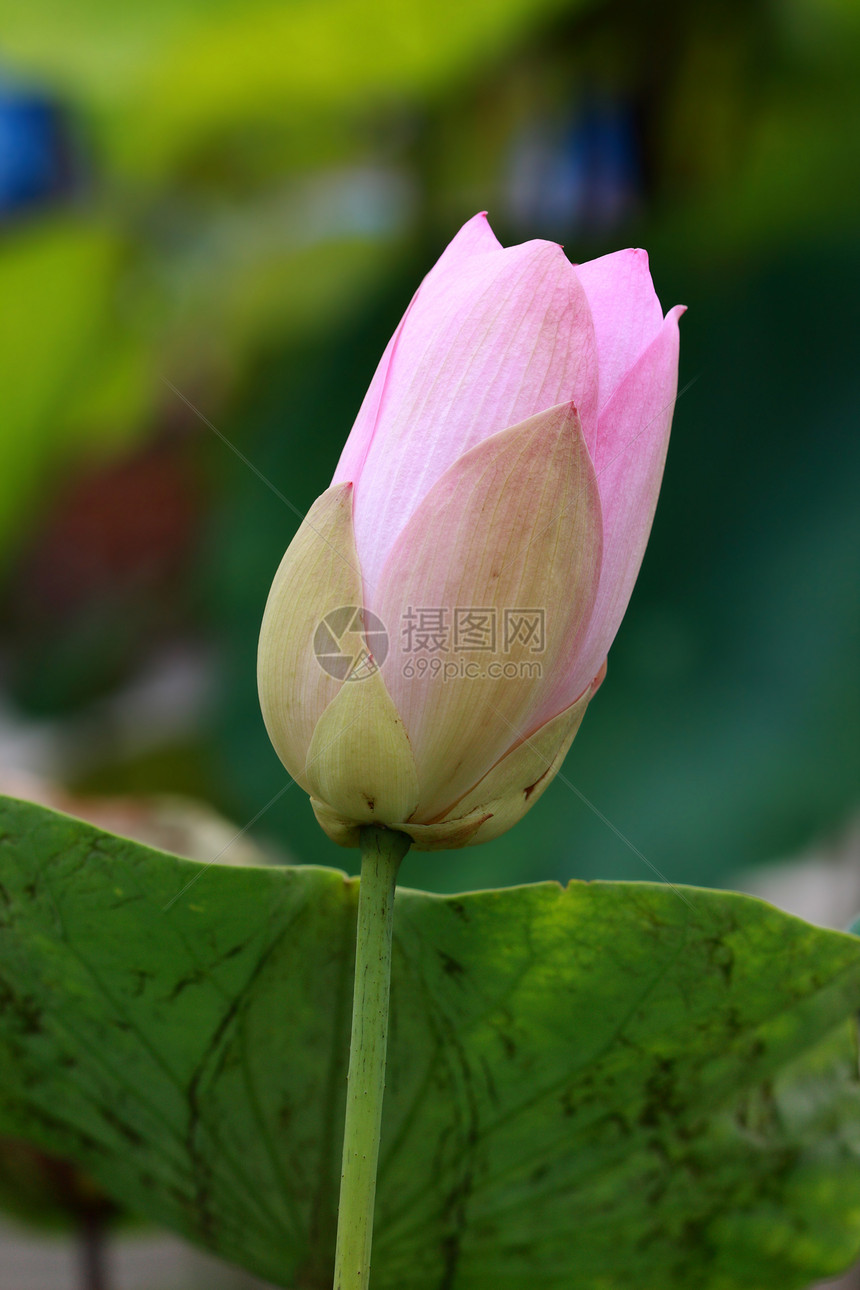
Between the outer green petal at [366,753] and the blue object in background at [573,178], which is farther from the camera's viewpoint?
the blue object in background at [573,178]

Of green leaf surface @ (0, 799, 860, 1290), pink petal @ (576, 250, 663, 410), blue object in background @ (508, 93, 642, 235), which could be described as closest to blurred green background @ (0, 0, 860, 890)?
blue object in background @ (508, 93, 642, 235)

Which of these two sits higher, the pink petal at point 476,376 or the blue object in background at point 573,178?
the blue object in background at point 573,178

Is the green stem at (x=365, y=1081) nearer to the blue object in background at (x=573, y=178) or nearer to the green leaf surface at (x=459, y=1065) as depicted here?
the green leaf surface at (x=459, y=1065)

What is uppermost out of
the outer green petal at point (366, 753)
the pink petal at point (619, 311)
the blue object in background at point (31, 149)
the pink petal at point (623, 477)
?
the blue object in background at point (31, 149)

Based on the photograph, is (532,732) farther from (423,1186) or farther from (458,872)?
(458,872)

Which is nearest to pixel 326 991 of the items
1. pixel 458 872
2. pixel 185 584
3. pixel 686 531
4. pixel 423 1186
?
pixel 423 1186

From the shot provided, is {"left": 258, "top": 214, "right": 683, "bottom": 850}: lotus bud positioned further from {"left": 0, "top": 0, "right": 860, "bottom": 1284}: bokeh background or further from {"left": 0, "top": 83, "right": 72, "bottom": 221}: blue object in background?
{"left": 0, "top": 83, "right": 72, "bottom": 221}: blue object in background

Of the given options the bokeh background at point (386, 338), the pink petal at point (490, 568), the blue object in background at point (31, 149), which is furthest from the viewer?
the blue object in background at point (31, 149)

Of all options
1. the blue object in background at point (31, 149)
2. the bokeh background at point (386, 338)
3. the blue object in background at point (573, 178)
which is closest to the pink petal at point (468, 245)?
the bokeh background at point (386, 338)
